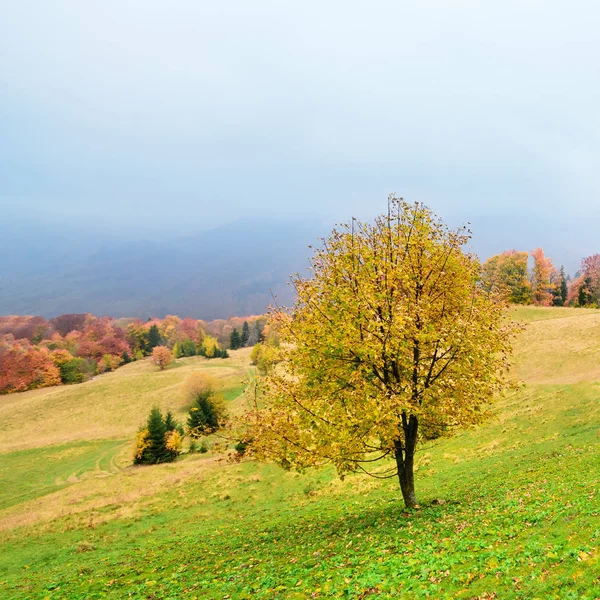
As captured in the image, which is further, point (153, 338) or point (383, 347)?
point (153, 338)

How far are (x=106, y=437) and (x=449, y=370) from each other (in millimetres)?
83891

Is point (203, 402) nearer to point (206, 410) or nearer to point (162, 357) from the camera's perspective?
point (206, 410)

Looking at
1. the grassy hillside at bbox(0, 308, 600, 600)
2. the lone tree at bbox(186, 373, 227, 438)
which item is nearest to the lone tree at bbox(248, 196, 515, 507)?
the grassy hillside at bbox(0, 308, 600, 600)

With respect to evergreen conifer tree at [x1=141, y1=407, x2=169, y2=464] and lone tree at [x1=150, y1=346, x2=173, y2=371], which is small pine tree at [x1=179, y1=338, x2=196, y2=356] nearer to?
lone tree at [x1=150, y1=346, x2=173, y2=371]

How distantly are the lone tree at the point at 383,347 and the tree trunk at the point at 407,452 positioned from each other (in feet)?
0.17

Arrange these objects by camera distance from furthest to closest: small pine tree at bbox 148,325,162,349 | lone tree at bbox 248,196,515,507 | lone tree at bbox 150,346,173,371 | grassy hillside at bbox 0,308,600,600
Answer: small pine tree at bbox 148,325,162,349 < lone tree at bbox 150,346,173,371 < lone tree at bbox 248,196,515,507 < grassy hillside at bbox 0,308,600,600

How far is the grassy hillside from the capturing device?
484 inches

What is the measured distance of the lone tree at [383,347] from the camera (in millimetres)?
17672

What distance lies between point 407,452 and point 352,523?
15.9 feet

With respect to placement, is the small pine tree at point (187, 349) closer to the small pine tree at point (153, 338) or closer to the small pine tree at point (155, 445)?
the small pine tree at point (153, 338)

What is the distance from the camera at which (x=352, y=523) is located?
21.2m

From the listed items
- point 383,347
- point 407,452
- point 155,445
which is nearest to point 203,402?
point 155,445

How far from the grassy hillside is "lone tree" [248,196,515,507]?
3.95m

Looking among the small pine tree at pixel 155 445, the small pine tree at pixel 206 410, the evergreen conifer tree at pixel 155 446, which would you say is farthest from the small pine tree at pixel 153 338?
the evergreen conifer tree at pixel 155 446
